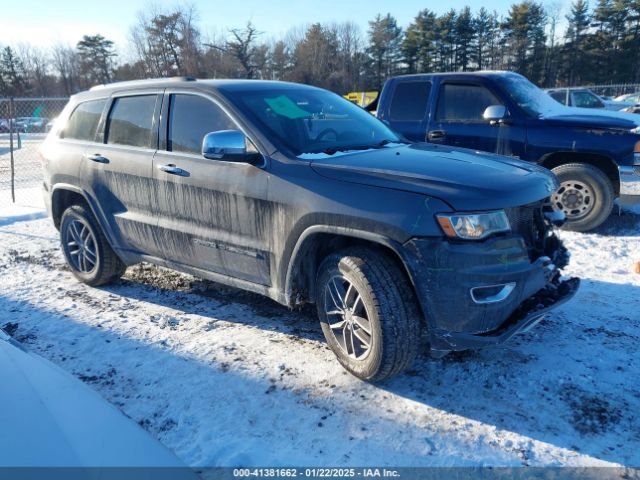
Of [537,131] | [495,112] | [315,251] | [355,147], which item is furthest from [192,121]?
[537,131]

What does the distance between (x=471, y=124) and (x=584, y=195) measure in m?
1.64

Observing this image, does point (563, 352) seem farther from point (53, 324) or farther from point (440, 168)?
point (53, 324)

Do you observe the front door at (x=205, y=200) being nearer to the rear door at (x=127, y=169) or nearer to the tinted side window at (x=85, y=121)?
the rear door at (x=127, y=169)

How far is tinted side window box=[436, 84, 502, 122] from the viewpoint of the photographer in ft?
21.7

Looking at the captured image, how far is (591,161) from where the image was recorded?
6215 millimetres

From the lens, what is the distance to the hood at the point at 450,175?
2.70 metres

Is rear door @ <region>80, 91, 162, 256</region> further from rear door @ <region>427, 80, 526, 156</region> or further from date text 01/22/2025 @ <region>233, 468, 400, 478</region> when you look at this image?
rear door @ <region>427, 80, 526, 156</region>

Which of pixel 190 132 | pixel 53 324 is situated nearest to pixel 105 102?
pixel 190 132

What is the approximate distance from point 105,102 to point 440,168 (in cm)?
317

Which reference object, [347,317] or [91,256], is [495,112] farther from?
[91,256]

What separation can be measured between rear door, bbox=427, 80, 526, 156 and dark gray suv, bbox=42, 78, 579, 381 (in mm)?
2792

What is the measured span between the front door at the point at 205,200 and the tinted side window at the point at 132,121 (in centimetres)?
22

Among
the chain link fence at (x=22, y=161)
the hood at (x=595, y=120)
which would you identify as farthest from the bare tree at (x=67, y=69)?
the hood at (x=595, y=120)

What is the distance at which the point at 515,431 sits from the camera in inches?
105
